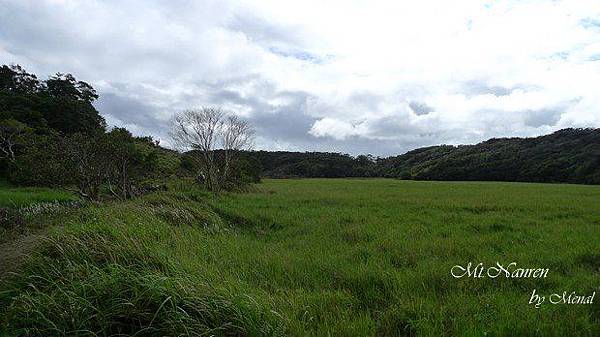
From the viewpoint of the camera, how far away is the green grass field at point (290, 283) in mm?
4355

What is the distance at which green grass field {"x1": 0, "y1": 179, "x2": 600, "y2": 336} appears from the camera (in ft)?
14.3

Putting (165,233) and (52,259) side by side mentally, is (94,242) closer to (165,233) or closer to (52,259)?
(52,259)

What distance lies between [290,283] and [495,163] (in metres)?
67.4

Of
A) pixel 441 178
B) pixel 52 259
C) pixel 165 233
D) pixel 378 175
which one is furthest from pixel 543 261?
pixel 378 175

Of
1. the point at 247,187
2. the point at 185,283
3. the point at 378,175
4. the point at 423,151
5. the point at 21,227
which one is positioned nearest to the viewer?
the point at 185,283

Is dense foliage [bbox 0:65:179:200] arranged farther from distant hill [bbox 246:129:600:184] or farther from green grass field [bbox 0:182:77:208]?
distant hill [bbox 246:129:600:184]

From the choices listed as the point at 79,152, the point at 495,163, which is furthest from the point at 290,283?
the point at 495,163

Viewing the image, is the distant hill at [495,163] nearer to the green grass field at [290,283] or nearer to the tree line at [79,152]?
the tree line at [79,152]

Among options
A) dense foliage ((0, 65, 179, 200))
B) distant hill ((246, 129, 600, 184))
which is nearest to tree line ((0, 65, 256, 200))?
dense foliage ((0, 65, 179, 200))

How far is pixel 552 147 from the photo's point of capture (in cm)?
6694

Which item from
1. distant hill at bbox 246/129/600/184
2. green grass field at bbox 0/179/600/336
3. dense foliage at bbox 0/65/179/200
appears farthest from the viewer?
distant hill at bbox 246/129/600/184

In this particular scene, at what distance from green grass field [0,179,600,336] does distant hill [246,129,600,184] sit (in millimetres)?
46227

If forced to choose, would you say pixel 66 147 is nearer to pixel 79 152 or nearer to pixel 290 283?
pixel 79 152

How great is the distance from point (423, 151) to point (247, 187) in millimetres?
84537
